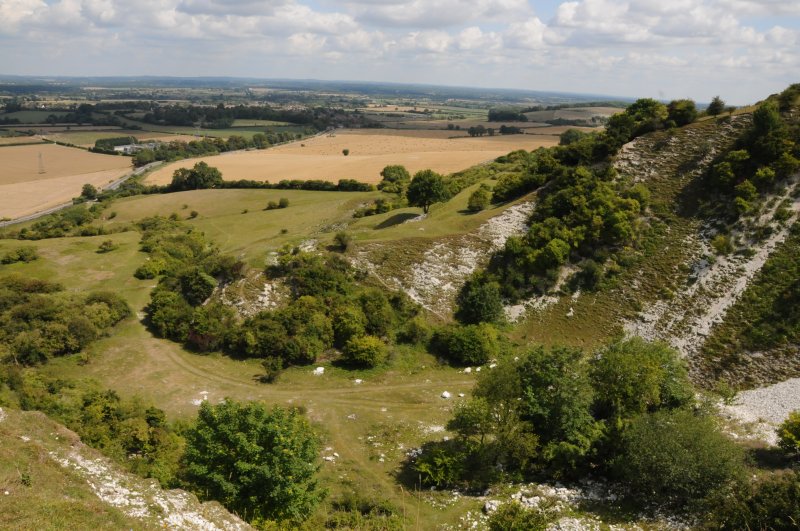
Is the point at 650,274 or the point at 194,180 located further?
the point at 194,180

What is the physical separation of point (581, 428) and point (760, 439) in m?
11.4

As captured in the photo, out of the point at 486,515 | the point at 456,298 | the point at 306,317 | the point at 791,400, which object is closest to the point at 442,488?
the point at 486,515

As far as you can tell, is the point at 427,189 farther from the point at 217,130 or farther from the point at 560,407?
the point at 217,130

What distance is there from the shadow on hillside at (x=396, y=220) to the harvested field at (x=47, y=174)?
7085 cm

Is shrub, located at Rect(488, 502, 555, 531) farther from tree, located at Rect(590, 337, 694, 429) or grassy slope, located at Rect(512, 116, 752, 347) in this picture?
grassy slope, located at Rect(512, 116, 752, 347)

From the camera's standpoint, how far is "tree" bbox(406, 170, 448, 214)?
55.9m

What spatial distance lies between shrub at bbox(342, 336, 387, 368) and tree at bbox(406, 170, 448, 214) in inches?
951

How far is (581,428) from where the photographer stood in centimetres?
2445

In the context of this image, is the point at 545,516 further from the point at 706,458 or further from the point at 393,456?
the point at 393,456

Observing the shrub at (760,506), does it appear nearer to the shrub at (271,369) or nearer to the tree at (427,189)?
the shrub at (271,369)

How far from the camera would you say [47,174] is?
11375cm

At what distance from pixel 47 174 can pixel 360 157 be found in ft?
246

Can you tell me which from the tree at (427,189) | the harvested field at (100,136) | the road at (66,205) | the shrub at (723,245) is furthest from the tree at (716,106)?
the harvested field at (100,136)

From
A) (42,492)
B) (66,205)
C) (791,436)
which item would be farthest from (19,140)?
(791,436)
